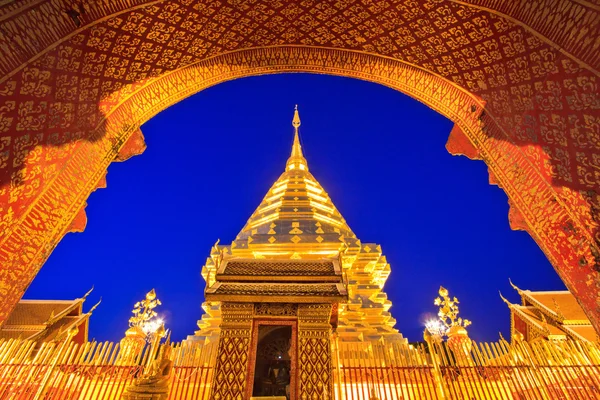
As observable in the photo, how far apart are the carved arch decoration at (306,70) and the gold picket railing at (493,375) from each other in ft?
9.41

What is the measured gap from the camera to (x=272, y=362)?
597cm

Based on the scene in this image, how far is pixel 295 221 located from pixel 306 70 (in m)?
6.26

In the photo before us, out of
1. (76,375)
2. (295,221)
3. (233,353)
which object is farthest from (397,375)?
(295,221)

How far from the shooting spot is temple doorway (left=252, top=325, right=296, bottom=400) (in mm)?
5641

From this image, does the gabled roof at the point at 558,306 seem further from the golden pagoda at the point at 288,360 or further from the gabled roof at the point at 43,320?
the gabled roof at the point at 43,320

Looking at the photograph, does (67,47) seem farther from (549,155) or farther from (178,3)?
(549,155)

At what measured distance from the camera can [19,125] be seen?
3.91m

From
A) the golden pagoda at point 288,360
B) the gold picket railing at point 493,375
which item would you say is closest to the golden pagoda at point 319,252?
the golden pagoda at point 288,360

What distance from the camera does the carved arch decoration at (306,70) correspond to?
12.4 ft

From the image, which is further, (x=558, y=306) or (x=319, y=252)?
(x=558, y=306)

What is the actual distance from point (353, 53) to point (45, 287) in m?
47.9

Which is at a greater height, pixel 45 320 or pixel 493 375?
pixel 45 320

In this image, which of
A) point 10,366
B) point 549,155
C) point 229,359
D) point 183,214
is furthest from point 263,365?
point 183,214

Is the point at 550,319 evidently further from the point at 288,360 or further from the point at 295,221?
the point at 288,360
